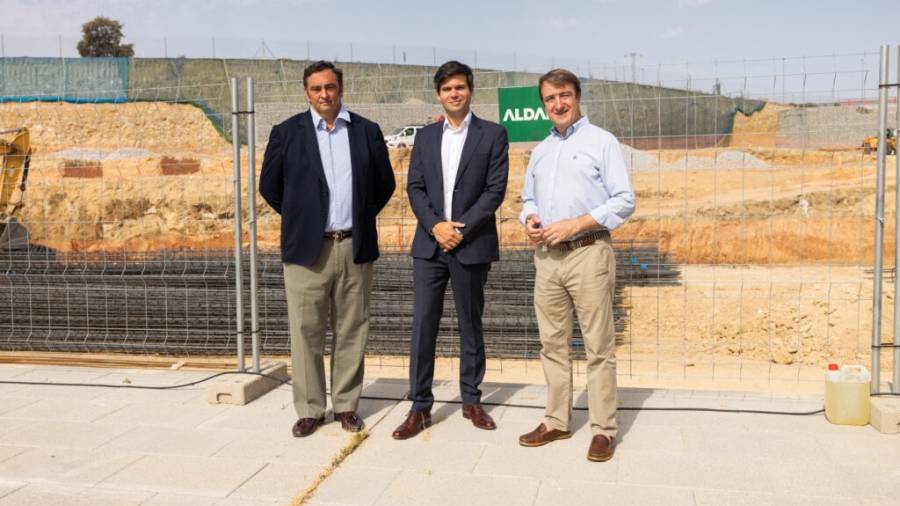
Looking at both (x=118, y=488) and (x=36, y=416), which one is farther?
(x=36, y=416)

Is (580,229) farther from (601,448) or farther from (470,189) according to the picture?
(601,448)

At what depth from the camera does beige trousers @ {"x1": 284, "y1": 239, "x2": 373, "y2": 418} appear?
14.2 feet

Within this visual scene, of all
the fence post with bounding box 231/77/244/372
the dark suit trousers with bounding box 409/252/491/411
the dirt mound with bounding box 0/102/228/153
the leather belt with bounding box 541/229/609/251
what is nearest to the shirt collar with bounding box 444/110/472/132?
the dark suit trousers with bounding box 409/252/491/411

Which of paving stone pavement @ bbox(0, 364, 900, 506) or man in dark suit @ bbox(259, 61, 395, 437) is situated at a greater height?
man in dark suit @ bbox(259, 61, 395, 437)

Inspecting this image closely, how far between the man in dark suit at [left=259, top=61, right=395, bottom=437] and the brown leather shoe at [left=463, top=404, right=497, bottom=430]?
609 mm

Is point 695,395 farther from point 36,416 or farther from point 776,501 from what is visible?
point 36,416

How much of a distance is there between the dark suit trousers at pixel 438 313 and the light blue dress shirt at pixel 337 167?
47 centimetres

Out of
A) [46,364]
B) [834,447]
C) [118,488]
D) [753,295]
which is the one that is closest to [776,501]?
[834,447]

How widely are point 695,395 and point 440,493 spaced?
2.20m

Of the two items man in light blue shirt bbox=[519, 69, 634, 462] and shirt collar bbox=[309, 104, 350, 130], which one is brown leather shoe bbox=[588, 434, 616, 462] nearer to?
man in light blue shirt bbox=[519, 69, 634, 462]

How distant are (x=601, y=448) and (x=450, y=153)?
5.40ft

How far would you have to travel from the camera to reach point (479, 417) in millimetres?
4398

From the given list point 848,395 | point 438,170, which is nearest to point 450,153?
point 438,170

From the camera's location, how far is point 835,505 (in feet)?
10.8
